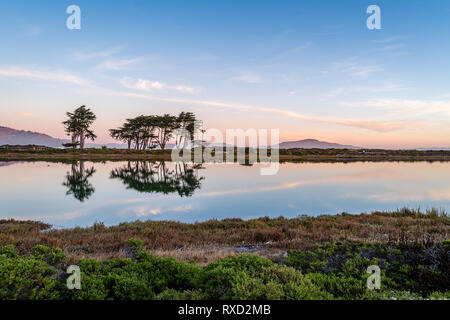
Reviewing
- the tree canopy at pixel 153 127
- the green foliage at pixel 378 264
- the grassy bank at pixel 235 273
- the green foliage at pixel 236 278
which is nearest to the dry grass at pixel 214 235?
the grassy bank at pixel 235 273

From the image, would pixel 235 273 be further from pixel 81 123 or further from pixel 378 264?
pixel 81 123

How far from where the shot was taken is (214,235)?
10.4m

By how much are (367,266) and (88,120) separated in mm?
83538

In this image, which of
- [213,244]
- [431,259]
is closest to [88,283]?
[213,244]

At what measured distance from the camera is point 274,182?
27.7 m

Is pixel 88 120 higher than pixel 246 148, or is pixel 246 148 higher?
pixel 88 120

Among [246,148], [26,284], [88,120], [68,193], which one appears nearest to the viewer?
[26,284]

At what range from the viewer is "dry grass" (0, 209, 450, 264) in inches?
304

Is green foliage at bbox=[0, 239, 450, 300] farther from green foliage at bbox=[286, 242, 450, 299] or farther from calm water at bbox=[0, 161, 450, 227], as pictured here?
calm water at bbox=[0, 161, 450, 227]

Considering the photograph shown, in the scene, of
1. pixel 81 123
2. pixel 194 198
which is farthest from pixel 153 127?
pixel 194 198

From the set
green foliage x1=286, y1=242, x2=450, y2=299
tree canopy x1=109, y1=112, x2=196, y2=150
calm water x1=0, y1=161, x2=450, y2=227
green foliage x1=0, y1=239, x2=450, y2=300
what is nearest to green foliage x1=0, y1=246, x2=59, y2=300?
green foliage x1=0, y1=239, x2=450, y2=300

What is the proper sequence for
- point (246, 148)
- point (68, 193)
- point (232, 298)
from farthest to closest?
1. point (246, 148)
2. point (68, 193)
3. point (232, 298)

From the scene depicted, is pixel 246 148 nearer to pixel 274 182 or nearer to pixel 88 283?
pixel 274 182

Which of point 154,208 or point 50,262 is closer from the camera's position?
point 50,262
